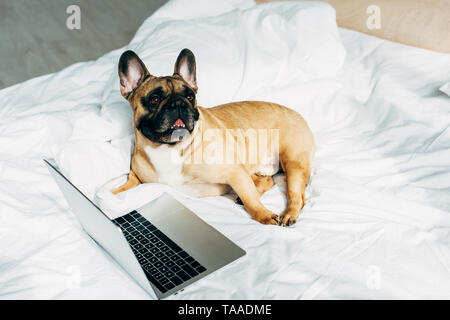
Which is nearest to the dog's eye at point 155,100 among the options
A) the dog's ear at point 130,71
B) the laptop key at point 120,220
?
the dog's ear at point 130,71

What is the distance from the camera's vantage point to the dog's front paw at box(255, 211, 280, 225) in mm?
1295

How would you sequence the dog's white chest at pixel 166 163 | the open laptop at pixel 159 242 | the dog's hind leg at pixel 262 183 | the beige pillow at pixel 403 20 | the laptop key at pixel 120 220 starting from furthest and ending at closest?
the beige pillow at pixel 403 20 < the dog's hind leg at pixel 262 183 < the dog's white chest at pixel 166 163 < the laptop key at pixel 120 220 < the open laptop at pixel 159 242

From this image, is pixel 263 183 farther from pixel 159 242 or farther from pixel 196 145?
pixel 159 242

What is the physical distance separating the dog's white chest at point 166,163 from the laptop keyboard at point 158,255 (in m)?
0.18

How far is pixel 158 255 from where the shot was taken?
1.13 m

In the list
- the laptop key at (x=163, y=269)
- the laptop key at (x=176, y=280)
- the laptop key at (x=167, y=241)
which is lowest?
the laptop key at (x=176, y=280)

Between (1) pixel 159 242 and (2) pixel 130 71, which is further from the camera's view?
(2) pixel 130 71

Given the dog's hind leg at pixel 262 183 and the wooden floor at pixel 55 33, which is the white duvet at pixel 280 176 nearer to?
the dog's hind leg at pixel 262 183

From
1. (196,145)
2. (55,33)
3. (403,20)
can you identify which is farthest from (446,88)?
(55,33)

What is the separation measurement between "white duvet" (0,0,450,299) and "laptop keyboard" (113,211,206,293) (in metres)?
0.04

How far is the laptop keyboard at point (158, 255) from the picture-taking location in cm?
105

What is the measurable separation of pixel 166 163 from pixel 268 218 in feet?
1.25

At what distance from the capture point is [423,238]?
115 cm

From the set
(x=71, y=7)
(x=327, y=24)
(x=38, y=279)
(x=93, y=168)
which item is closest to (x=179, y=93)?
(x=93, y=168)
